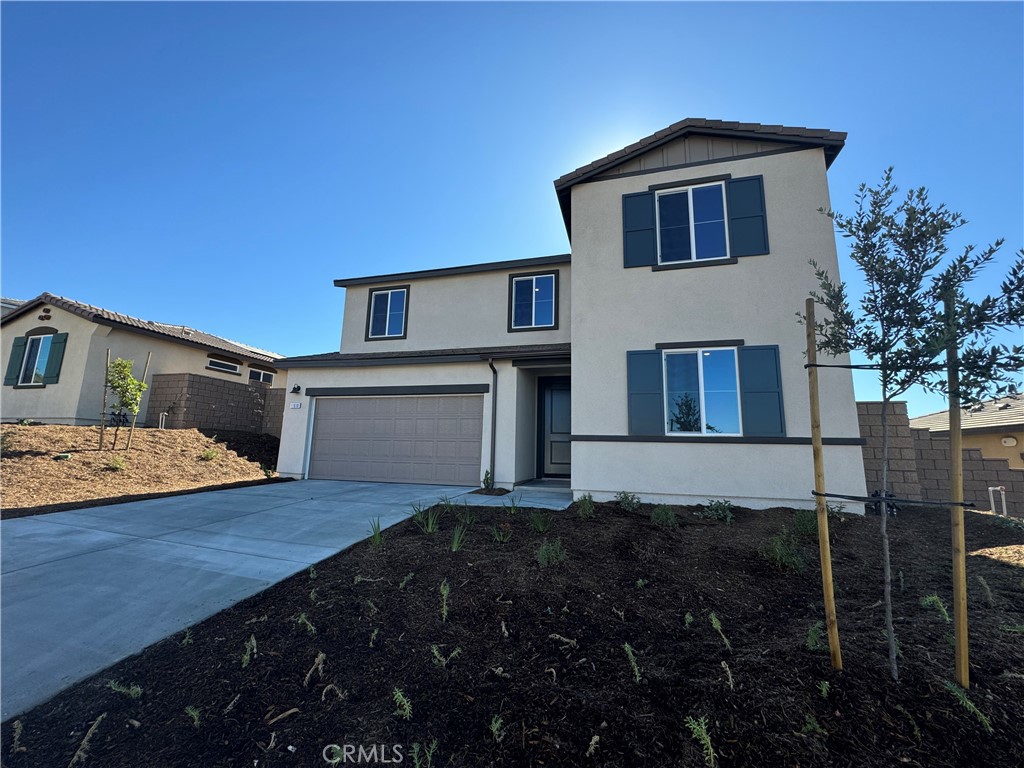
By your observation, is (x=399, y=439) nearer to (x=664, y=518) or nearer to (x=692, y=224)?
(x=664, y=518)

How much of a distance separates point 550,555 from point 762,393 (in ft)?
16.7

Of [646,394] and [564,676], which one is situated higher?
[646,394]

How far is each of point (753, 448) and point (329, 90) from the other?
10555 millimetres

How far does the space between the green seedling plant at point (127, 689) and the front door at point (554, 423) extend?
31.4 ft

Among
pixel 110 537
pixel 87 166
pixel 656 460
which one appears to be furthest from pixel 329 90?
pixel 656 460

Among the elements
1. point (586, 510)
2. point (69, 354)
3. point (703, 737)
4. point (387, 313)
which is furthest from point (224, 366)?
point (703, 737)

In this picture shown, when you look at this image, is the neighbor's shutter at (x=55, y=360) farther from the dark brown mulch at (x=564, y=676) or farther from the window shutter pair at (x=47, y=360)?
the dark brown mulch at (x=564, y=676)

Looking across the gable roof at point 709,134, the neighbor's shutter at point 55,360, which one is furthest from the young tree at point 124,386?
the gable roof at point 709,134

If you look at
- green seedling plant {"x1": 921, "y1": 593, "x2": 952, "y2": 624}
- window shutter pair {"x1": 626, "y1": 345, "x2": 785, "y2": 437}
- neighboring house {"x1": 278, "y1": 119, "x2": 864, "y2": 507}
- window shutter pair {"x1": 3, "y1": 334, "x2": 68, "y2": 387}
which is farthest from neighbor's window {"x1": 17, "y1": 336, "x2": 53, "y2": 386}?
green seedling plant {"x1": 921, "y1": 593, "x2": 952, "y2": 624}

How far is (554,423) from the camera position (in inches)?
464

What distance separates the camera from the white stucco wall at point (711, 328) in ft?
23.3

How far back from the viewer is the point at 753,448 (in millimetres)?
7262

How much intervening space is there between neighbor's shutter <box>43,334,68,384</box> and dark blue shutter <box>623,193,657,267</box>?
1817 cm

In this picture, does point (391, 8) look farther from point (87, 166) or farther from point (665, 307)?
point (87, 166)
